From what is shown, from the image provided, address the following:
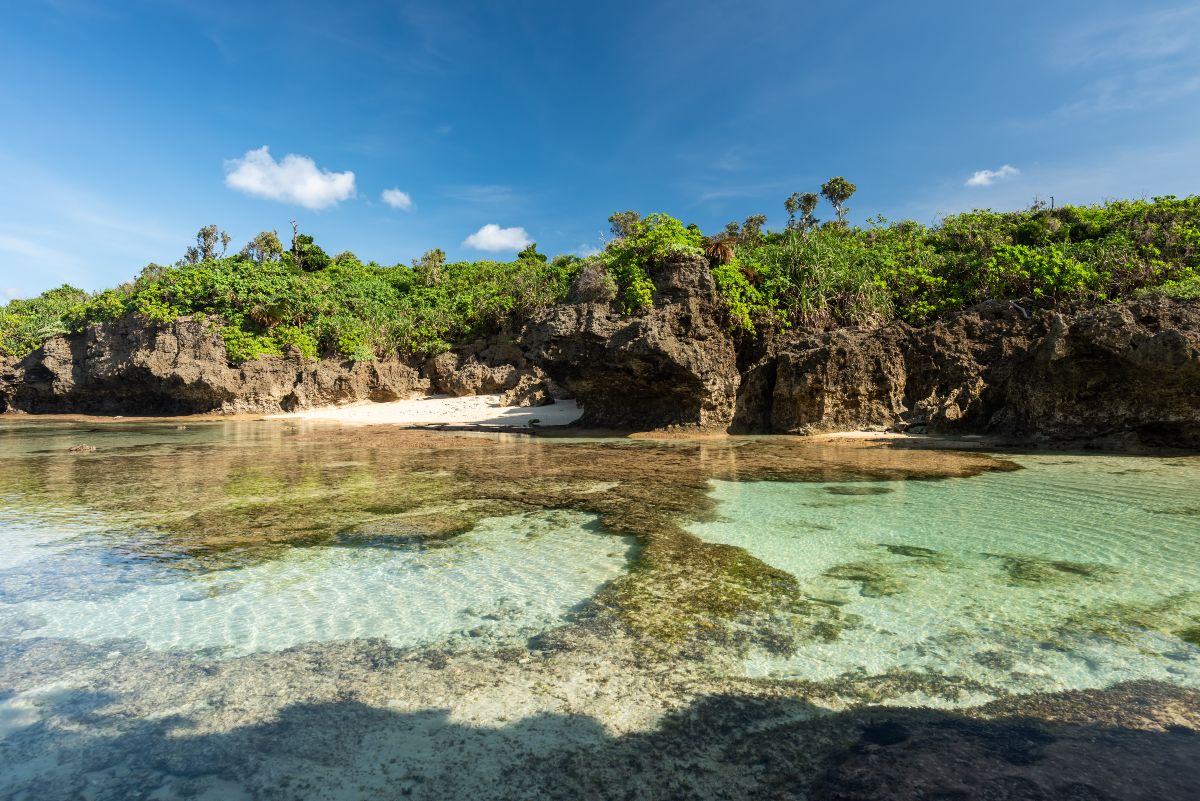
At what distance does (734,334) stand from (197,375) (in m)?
26.0

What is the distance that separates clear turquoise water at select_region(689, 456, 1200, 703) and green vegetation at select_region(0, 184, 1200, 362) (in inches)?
453

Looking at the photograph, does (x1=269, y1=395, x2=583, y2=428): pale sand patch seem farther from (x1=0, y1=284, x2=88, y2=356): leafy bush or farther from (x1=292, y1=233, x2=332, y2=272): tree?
(x1=292, y1=233, x2=332, y2=272): tree

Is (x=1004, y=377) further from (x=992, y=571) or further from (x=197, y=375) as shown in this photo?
(x=197, y=375)

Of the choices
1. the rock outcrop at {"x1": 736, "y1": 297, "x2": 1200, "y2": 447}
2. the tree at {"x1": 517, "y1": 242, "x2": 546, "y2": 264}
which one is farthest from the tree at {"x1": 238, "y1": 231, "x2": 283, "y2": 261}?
the rock outcrop at {"x1": 736, "y1": 297, "x2": 1200, "y2": 447}

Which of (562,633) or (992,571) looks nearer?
(562,633)

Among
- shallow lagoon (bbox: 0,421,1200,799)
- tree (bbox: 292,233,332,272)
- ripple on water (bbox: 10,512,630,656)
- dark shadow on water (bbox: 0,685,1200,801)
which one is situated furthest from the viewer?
tree (bbox: 292,233,332,272)

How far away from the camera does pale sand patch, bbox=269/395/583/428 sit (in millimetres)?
22828

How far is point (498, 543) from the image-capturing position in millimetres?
5996

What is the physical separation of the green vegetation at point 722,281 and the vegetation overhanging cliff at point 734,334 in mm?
98

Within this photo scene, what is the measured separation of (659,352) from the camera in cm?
1717

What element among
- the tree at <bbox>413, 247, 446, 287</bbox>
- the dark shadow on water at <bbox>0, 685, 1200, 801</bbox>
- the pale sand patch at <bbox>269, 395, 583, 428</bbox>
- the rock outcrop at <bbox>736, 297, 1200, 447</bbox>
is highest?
the tree at <bbox>413, 247, 446, 287</bbox>

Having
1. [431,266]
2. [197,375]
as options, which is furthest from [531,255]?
[197,375]

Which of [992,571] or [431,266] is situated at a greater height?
[431,266]

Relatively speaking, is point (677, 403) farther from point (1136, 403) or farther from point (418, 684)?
point (418, 684)
